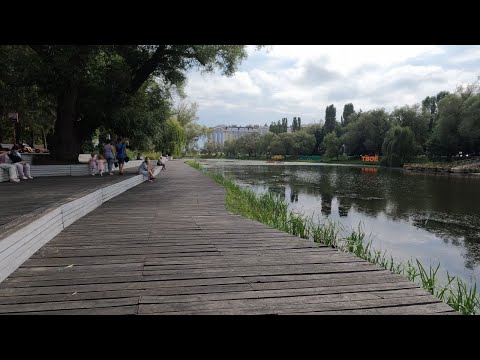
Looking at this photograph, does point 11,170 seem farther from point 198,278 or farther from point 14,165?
point 198,278

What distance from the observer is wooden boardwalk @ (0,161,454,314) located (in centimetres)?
268

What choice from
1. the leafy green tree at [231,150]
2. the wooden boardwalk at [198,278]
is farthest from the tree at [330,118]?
the wooden boardwalk at [198,278]

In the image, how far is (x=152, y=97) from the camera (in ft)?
64.2

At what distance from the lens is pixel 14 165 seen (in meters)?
11.7

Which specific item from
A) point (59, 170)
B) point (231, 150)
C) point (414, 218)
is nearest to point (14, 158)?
point (59, 170)

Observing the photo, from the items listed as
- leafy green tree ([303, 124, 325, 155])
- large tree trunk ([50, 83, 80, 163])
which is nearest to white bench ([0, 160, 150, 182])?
large tree trunk ([50, 83, 80, 163])

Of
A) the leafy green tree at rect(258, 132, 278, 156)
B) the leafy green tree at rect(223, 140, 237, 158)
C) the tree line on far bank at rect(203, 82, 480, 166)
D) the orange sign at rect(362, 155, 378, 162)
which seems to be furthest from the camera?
the leafy green tree at rect(223, 140, 237, 158)

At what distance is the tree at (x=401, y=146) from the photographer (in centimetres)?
4681

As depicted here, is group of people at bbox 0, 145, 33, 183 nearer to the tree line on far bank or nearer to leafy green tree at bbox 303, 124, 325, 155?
the tree line on far bank

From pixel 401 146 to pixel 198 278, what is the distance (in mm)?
50344

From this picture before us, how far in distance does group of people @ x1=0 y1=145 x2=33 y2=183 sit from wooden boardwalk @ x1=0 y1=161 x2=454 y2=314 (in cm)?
796
